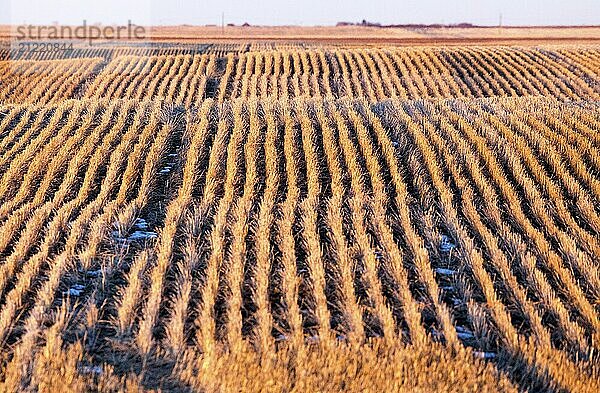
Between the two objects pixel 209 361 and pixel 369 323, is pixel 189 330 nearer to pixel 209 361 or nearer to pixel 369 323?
pixel 209 361

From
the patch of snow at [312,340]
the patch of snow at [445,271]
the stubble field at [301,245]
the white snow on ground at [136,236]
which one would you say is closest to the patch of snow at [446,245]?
the stubble field at [301,245]

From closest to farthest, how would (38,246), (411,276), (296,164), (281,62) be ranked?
(411,276) < (38,246) < (296,164) < (281,62)

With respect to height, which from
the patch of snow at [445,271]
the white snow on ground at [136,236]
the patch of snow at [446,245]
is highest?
the white snow on ground at [136,236]

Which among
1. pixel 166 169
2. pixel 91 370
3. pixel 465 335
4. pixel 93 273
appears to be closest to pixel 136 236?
pixel 93 273

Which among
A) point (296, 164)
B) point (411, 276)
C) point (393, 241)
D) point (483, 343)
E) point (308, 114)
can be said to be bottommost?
point (483, 343)

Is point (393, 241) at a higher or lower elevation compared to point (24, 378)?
higher

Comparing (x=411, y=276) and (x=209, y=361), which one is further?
(x=411, y=276)

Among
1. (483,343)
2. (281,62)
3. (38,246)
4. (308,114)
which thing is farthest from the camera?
(281,62)

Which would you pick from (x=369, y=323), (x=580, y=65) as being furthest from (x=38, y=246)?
(x=580, y=65)

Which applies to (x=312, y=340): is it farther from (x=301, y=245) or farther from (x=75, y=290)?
(x=75, y=290)

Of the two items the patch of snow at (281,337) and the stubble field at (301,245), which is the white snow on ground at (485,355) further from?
the patch of snow at (281,337)
